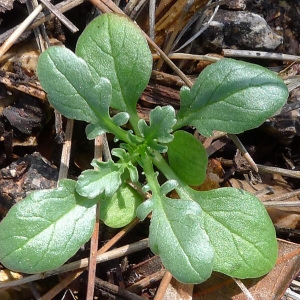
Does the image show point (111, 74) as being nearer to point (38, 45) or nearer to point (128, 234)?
point (38, 45)

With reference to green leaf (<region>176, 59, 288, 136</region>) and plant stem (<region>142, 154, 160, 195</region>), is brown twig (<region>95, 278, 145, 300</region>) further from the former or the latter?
green leaf (<region>176, 59, 288, 136</region>)

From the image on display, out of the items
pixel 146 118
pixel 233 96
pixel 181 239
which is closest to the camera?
pixel 181 239

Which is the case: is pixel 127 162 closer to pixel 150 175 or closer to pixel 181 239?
pixel 150 175

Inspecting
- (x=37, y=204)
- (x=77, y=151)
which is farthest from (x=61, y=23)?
(x=37, y=204)

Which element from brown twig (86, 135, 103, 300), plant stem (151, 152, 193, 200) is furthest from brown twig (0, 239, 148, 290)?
plant stem (151, 152, 193, 200)

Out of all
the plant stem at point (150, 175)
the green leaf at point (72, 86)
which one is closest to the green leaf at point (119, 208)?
the plant stem at point (150, 175)

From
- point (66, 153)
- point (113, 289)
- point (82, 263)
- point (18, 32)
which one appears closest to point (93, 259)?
point (82, 263)

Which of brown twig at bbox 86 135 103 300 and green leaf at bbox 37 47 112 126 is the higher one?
green leaf at bbox 37 47 112 126
